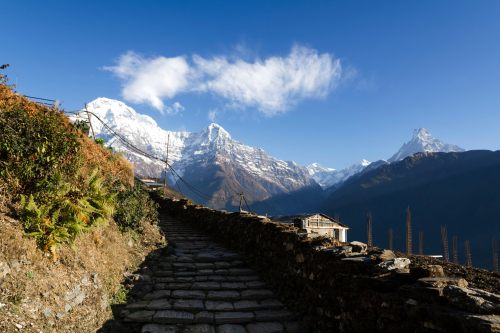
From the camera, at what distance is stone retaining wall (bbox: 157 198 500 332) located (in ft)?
12.2

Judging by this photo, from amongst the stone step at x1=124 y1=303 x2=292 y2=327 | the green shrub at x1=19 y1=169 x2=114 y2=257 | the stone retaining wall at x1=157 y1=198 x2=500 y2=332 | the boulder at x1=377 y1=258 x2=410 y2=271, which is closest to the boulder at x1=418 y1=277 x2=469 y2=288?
the stone retaining wall at x1=157 y1=198 x2=500 y2=332

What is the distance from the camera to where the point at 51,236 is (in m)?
6.40

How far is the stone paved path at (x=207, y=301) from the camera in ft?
23.2

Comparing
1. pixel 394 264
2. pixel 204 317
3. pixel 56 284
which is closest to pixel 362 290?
pixel 394 264

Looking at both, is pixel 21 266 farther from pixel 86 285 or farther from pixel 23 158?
pixel 23 158

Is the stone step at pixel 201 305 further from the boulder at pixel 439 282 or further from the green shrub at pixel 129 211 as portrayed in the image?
the boulder at pixel 439 282

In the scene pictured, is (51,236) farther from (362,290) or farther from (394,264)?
(394,264)

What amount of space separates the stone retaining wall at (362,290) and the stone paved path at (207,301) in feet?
1.87

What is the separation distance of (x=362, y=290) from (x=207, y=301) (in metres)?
4.21

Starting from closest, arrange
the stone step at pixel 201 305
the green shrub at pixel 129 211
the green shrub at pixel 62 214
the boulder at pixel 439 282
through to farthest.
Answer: the boulder at pixel 439 282 → the green shrub at pixel 62 214 → the stone step at pixel 201 305 → the green shrub at pixel 129 211

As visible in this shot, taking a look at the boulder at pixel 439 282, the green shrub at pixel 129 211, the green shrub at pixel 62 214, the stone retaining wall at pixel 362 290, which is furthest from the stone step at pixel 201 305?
the boulder at pixel 439 282

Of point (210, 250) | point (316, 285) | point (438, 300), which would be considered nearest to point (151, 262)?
point (210, 250)

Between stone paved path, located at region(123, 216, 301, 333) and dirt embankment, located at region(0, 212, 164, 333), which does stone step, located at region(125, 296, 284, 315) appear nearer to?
stone paved path, located at region(123, 216, 301, 333)

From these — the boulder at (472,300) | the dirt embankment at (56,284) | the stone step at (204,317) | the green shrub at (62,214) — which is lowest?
the stone step at (204,317)
